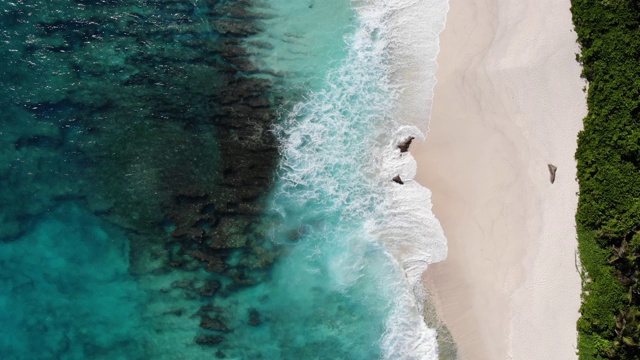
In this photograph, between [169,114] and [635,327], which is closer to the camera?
[635,327]

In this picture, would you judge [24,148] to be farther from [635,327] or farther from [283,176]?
[635,327]

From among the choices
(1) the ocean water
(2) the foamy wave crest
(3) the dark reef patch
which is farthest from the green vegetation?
(3) the dark reef patch

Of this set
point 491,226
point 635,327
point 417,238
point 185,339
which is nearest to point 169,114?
point 185,339

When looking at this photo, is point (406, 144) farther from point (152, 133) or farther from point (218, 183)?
point (152, 133)

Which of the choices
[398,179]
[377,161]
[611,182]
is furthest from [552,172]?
[377,161]

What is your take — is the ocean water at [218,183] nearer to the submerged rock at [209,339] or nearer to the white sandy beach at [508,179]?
the submerged rock at [209,339]
